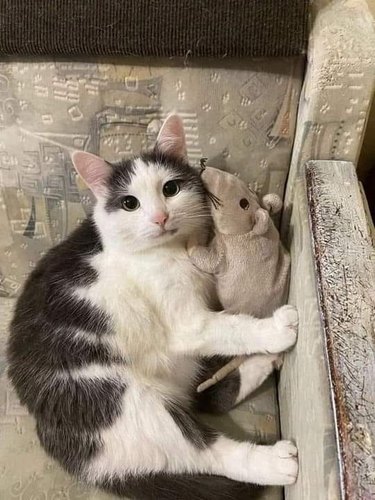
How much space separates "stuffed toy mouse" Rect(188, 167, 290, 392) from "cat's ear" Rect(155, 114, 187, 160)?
2.3 inches

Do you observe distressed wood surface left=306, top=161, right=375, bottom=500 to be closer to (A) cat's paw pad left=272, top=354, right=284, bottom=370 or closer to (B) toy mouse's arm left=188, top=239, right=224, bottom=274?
(B) toy mouse's arm left=188, top=239, right=224, bottom=274

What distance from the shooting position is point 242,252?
958mm

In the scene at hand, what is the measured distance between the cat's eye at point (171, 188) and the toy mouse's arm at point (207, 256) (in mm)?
105

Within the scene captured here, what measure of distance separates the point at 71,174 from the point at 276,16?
0.50 metres

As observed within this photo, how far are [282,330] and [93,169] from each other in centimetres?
42

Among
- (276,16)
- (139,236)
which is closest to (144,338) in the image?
(139,236)

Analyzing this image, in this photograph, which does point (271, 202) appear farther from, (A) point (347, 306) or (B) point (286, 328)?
(A) point (347, 306)

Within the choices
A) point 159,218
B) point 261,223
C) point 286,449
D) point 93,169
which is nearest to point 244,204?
point 261,223

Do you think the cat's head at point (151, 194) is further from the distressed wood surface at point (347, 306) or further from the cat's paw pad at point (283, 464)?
the cat's paw pad at point (283, 464)

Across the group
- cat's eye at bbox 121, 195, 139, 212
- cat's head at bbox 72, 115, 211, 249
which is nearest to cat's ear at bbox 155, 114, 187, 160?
cat's head at bbox 72, 115, 211, 249

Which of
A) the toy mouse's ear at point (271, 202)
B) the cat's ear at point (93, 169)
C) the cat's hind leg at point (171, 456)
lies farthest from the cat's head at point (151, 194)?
the cat's hind leg at point (171, 456)

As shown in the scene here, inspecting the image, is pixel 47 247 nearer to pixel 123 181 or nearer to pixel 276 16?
pixel 123 181

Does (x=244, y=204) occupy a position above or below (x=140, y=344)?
above

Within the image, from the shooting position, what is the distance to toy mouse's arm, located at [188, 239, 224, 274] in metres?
0.97
